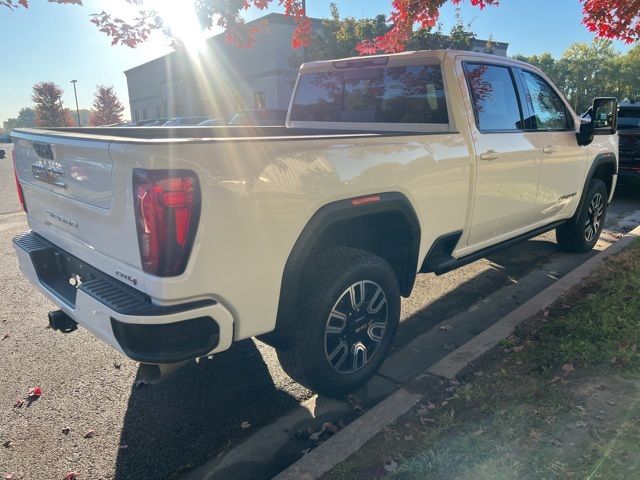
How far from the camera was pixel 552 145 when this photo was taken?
4.55 metres

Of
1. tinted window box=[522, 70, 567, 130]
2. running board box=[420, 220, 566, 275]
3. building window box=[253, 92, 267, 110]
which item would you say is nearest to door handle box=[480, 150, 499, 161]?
running board box=[420, 220, 566, 275]

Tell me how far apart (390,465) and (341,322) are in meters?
0.82

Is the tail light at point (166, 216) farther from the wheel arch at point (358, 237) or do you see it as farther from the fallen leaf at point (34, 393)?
the fallen leaf at point (34, 393)

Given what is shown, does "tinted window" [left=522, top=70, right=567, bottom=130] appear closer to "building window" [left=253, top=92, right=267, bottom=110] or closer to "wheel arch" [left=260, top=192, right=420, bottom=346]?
"wheel arch" [left=260, top=192, right=420, bottom=346]

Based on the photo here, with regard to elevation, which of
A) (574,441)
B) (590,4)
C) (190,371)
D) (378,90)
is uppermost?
(590,4)

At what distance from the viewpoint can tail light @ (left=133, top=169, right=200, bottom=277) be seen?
2043mm

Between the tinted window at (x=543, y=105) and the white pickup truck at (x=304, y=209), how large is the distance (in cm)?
3

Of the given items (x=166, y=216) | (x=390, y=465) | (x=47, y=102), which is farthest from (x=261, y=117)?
(x=47, y=102)

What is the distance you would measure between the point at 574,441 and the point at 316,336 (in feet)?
4.38

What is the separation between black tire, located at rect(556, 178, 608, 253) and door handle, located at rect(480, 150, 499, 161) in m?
2.30

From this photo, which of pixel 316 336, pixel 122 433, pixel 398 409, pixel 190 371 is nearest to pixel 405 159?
pixel 316 336

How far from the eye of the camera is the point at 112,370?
350 centimetres

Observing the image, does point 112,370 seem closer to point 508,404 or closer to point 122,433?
point 122,433

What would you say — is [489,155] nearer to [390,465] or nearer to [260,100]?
[390,465]
